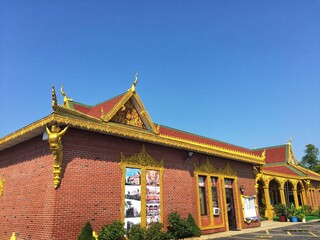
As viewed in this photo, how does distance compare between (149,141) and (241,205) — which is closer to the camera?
(149,141)

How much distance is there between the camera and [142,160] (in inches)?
467

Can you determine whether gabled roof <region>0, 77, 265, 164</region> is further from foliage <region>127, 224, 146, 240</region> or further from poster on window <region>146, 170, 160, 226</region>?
foliage <region>127, 224, 146, 240</region>

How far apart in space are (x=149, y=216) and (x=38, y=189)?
4642 mm

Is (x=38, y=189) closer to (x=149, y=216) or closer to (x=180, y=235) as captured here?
(x=149, y=216)

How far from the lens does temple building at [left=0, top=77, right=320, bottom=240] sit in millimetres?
8969

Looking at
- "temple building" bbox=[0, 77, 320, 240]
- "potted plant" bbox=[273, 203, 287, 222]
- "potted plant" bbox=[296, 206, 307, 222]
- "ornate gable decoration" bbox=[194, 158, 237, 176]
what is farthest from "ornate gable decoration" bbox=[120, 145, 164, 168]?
"potted plant" bbox=[296, 206, 307, 222]

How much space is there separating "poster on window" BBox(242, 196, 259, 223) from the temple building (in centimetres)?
209

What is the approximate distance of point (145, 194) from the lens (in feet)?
38.0

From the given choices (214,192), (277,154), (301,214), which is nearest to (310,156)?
(277,154)

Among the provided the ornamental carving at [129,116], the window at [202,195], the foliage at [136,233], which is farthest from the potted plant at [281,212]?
the foliage at [136,233]

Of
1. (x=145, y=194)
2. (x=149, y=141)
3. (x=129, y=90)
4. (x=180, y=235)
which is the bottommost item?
(x=180, y=235)

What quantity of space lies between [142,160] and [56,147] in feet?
13.5

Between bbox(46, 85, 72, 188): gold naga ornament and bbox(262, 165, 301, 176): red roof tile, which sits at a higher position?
bbox(262, 165, 301, 176): red roof tile

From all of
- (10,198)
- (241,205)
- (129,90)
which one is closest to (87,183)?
(10,198)
